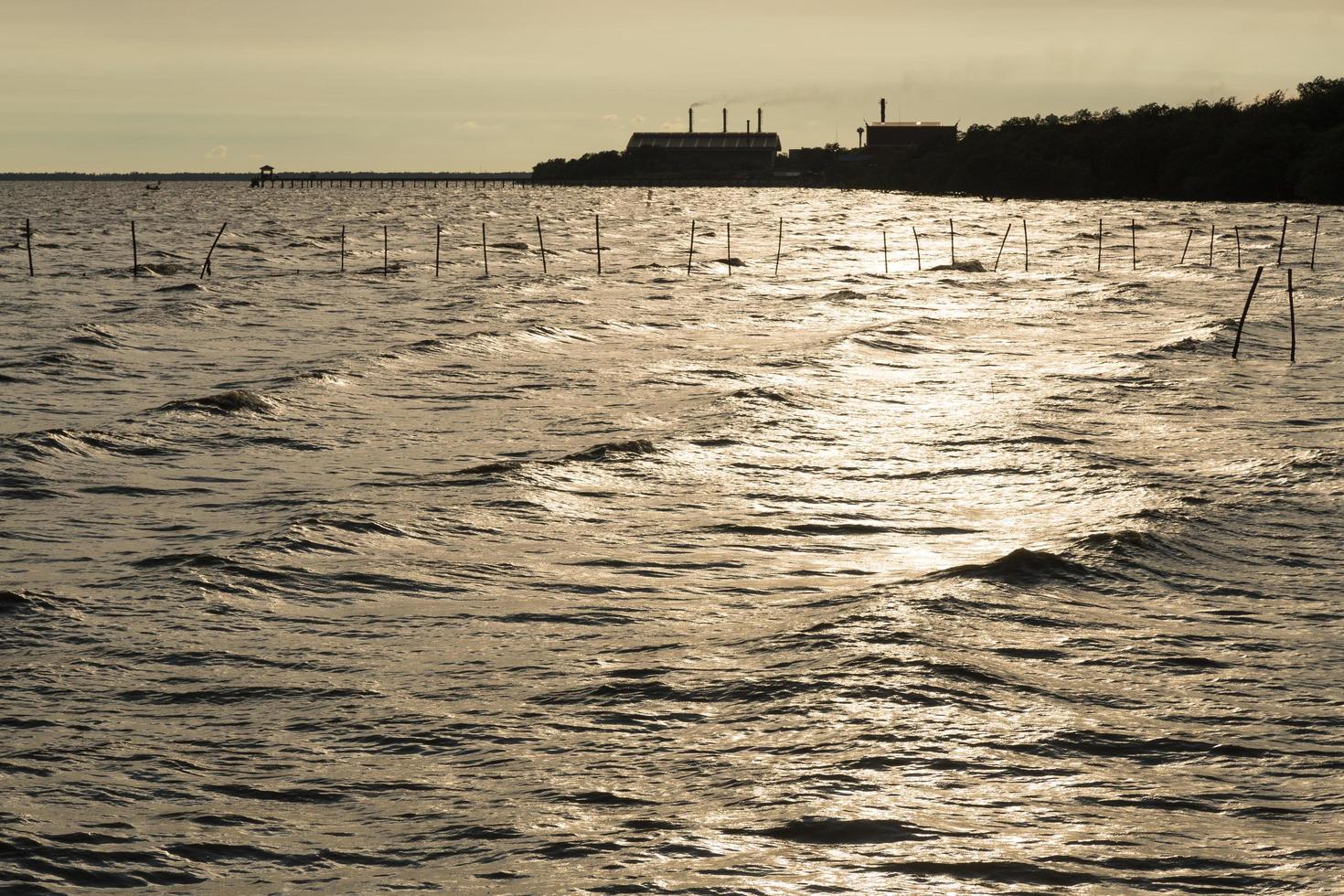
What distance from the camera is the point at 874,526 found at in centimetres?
1755

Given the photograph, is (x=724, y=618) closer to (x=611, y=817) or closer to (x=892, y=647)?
(x=892, y=647)

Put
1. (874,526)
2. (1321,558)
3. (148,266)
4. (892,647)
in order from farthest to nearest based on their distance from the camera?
(148,266)
(874,526)
(1321,558)
(892,647)

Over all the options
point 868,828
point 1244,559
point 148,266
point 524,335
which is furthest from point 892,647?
point 148,266

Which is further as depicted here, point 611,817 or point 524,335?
point 524,335

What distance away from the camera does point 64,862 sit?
28.8 ft

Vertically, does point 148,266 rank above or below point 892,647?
above

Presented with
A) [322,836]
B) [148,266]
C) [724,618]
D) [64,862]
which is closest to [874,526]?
[724,618]

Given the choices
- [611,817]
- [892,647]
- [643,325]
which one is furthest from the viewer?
[643,325]

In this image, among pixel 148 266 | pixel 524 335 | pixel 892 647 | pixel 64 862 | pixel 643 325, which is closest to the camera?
pixel 64 862

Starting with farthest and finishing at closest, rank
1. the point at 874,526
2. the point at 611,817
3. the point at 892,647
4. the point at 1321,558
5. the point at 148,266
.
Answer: the point at 148,266, the point at 874,526, the point at 1321,558, the point at 892,647, the point at 611,817

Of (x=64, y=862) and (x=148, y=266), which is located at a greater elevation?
(x=148, y=266)

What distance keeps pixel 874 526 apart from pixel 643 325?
86.2 feet

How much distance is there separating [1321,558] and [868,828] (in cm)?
906

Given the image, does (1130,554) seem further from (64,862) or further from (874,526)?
(64,862)
